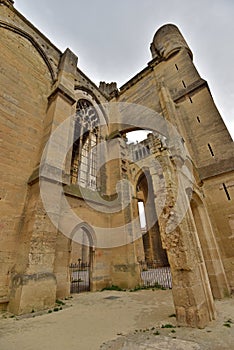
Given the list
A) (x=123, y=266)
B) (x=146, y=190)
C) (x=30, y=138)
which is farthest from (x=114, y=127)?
(x=146, y=190)

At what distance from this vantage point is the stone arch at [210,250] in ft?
17.7

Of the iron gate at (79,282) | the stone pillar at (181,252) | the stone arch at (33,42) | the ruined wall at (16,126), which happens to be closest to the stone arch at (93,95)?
the stone arch at (33,42)

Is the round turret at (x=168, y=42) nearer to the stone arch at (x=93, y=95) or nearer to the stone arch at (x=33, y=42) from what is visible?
the stone arch at (x=93, y=95)

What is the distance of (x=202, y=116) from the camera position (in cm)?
821

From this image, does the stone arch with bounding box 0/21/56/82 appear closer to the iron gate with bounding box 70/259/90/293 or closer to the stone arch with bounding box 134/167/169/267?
the iron gate with bounding box 70/259/90/293

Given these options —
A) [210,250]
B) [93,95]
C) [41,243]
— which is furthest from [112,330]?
[93,95]

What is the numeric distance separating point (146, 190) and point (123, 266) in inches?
584

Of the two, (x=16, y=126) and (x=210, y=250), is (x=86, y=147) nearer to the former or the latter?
(x=16, y=126)

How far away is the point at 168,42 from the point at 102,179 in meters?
9.99

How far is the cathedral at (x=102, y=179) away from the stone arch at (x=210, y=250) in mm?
31

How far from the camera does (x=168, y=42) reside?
11.3 meters

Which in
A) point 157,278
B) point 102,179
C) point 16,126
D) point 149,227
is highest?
point 16,126

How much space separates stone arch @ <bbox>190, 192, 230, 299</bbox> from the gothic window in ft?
17.7

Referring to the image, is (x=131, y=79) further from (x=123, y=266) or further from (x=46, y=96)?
(x=123, y=266)
